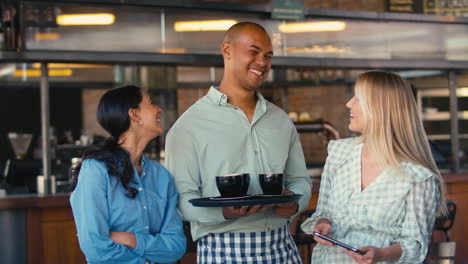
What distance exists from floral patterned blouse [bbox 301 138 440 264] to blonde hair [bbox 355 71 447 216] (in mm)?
40

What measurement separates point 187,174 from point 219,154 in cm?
13

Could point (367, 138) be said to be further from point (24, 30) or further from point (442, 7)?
point (442, 7)

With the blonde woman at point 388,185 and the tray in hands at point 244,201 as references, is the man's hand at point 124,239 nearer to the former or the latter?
the tray in hands at point 244,201

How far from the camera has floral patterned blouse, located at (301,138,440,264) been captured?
6.90ft

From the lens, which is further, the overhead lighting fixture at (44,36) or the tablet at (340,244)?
the overhead lighting fixture at (44,36)

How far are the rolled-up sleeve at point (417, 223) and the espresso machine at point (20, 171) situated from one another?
4.06 metres

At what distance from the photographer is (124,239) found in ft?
6.86

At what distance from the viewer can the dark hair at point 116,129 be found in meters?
2.13

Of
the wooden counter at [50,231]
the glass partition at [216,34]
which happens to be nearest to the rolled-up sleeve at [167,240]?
the wooden counter at [50,231]

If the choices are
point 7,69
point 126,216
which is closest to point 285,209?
point 126,216

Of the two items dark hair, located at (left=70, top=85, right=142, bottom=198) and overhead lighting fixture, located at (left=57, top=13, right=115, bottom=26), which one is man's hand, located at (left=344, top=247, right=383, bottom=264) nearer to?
dark hair, located at (left=70, top=85, right=142, bottom=198)

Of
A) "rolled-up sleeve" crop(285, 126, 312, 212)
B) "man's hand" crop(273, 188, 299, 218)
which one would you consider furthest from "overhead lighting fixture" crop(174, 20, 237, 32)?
"man's hand" crop(273, 188, 299, 218)

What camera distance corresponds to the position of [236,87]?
2.52 metres

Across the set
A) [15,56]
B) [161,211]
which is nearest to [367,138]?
[161,211]
